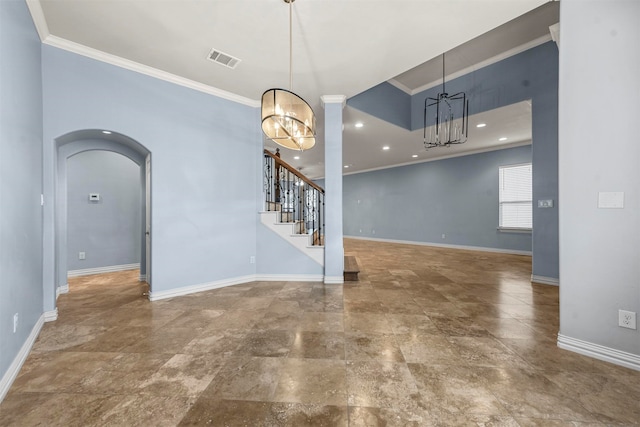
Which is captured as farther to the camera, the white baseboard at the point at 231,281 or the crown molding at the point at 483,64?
the crown molding at the point at 483,64

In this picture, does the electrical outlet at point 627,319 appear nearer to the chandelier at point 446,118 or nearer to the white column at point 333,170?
the white column at point 333,170

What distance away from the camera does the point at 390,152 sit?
27.7 feet

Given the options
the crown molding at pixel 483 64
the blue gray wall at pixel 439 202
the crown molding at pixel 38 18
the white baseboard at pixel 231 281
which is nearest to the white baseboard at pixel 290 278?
the white baseboard at pixel 231 281

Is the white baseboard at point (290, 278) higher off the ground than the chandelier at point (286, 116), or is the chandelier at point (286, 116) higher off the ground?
the chandelier at point (286, 116)

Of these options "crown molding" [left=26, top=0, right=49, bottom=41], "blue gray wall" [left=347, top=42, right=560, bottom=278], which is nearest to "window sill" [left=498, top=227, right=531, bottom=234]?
"blue gray wall" [left=347, top=42, right=560, bottom=278]

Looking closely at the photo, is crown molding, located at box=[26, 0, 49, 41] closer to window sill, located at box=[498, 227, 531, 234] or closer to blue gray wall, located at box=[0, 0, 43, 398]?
blue gray wall, located at box=[0, 0, 43, 398]

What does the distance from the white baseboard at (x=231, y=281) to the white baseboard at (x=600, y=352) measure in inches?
125

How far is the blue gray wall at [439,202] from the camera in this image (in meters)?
7.87

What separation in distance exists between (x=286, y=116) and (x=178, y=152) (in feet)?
7.58

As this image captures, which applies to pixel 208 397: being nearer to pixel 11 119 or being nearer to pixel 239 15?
pixel 11 119

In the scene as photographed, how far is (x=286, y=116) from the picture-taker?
7.95 feet

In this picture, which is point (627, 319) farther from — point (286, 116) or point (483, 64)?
point (483, 64)

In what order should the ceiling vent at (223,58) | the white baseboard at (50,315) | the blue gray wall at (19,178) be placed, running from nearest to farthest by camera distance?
the blue gray wall at (19,178)
the white baseboard at (50,315)
the ceiling vent at (223,58)

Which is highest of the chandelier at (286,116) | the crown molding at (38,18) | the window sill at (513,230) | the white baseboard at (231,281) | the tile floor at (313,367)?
the crown molding at (38,18)
